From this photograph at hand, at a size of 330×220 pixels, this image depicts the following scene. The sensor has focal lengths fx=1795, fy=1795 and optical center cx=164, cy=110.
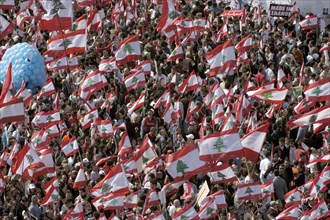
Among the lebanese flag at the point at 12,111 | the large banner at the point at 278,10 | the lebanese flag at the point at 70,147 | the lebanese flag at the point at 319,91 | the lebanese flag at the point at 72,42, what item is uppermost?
the lebanese flag at the point at 12,111

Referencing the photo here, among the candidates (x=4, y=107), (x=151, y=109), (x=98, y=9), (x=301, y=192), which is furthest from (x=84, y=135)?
(x=98, y=9)

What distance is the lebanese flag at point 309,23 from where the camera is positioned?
4359cm

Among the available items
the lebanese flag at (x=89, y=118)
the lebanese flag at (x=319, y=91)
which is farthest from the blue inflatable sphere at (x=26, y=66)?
the lebanese flag at (x=319, y=91)

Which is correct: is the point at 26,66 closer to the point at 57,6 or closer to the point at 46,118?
the point at 57,6

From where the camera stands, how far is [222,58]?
38969 mm

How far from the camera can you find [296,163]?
3466cm

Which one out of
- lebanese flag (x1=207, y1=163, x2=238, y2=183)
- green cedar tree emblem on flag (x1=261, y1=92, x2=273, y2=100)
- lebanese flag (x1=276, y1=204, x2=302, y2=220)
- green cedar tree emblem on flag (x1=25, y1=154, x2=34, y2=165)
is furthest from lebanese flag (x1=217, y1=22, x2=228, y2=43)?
lebanese flag (x1=276, y1=204, x2=302, y2=220)

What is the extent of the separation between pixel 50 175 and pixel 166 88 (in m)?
4.48

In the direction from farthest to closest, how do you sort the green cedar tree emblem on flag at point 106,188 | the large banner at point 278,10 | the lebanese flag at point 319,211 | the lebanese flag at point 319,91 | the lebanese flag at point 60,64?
1. the large banner at point 278,10
2. the lebanese flag at point 60,64
3. the lebanese flag at point 319,91
4. the green cedar tree emblem on flag at point 106,188
5. the lebanese flag at point 319,211

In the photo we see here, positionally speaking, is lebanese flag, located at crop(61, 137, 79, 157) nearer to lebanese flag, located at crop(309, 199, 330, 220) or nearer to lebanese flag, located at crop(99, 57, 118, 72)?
lebanese flag, located at crop(99, 57, 118, 72)

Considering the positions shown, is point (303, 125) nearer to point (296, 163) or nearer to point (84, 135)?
point (296, 163)

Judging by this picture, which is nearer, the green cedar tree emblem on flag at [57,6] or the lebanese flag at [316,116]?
the lebanese flag at [316,116]

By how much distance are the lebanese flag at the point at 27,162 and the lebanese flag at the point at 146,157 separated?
196cm

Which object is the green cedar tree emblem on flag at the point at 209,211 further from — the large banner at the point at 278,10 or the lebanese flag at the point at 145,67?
the large banner at the point at 278,10
